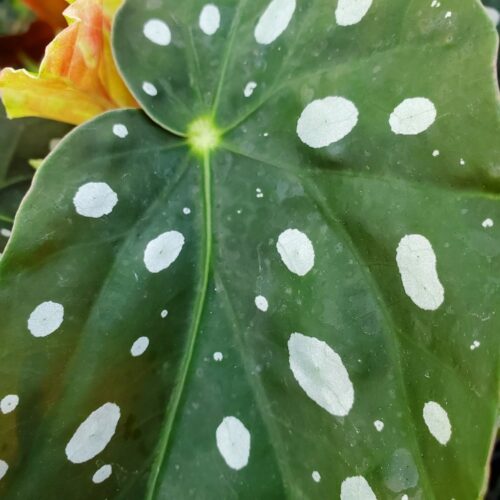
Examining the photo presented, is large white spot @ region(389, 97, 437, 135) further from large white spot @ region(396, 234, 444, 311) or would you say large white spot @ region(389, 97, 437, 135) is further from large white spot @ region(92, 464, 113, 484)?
large white spot @ region(92, 464, 113, 484)

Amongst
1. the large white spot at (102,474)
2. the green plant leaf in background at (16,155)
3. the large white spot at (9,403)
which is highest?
the green plant leaf in background at (16,155)

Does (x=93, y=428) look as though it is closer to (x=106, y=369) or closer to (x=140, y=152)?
(x=106, y=369)

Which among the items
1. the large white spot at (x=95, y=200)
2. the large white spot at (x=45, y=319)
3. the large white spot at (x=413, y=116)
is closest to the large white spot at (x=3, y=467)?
the large white spot at (x=45, y=319)

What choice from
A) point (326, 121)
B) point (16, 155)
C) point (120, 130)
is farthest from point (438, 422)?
point (16, 155)

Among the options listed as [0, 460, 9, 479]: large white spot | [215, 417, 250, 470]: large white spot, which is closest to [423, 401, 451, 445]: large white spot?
[215, 417, 250, 470]: large white spot

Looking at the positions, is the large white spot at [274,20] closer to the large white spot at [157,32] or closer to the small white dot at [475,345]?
→ the large white spot at [157,32]

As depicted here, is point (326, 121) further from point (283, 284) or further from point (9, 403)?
point (9, 403)
